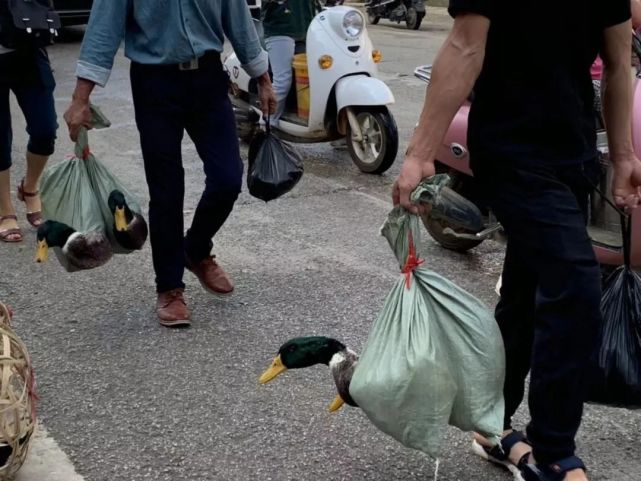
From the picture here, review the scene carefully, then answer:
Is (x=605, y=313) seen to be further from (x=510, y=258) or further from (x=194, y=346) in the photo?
(x=194, y=346)

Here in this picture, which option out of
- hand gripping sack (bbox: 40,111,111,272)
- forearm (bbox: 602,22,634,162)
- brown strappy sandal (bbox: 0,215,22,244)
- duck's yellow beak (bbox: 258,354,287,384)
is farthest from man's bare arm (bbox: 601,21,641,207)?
brown strappy sandal (bbox: 0,215,22,244)

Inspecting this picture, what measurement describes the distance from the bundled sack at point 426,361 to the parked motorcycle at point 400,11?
635 inches

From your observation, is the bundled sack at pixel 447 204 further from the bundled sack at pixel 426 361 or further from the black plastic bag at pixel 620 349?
the black plastic bag at pixel 620 349

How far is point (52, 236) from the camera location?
4.27 meters

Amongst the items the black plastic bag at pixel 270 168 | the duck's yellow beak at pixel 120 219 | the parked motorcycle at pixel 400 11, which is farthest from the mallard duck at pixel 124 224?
the parked motorcycle at pixel 400 11

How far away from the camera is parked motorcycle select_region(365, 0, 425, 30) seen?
18.2 meters

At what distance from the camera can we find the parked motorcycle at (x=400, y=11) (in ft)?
59.8

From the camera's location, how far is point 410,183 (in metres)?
2.60

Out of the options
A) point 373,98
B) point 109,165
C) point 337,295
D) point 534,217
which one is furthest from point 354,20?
point 534,217

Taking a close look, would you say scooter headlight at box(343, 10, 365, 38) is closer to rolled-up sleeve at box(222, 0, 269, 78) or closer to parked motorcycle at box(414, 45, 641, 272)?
parked motorcycle at box(414, 45, 641, 272)

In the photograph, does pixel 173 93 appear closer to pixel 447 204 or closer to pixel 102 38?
pixel 102 38

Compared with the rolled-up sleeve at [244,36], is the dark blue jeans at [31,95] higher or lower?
lower

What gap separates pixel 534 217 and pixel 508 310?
46 cm

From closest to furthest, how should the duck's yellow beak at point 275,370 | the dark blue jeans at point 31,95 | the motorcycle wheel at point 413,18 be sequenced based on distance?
the duck's yellow beak at point 275,370 → the dark blue jeans at point 31,95 → the motorcycle wheel at point 413,18
